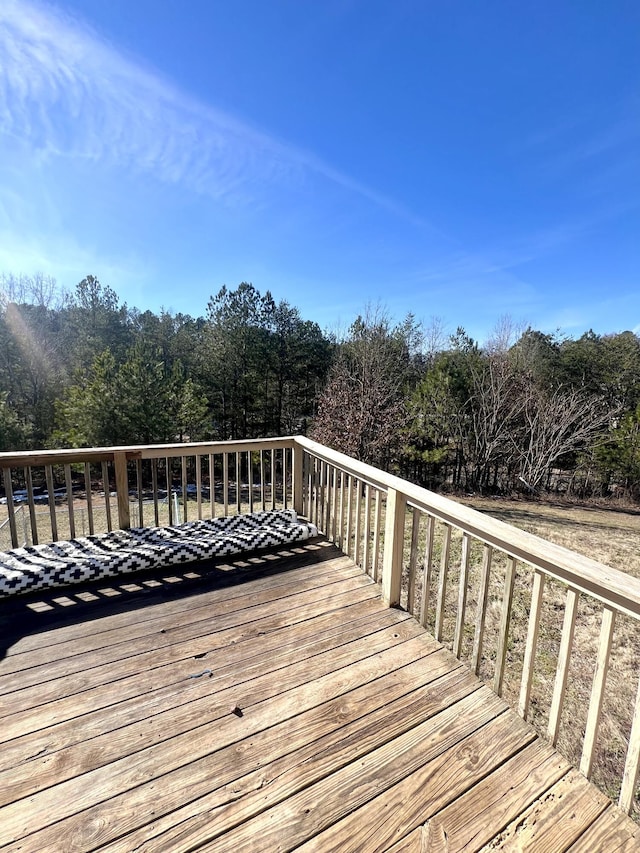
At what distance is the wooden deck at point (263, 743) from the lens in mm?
1121

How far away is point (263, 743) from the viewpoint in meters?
1.40

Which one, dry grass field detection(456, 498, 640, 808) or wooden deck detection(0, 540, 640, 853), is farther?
dry grass field detection(456, 498, 640, 808)

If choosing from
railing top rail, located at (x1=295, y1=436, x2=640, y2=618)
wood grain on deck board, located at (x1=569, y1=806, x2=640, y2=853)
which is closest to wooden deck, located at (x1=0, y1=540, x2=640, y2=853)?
wood grain on deck board, located at (x1=569, y1=806, x2=640, y2=853)

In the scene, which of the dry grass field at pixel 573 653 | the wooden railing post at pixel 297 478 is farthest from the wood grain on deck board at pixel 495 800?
the wooden railing post at pixel 297 478

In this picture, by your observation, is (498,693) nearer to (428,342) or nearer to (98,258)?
(428,342)

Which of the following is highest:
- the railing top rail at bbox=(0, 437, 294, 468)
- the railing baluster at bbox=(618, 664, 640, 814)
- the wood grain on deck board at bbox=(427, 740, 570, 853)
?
the railing top rail at bbox=(0, 437, 294, 468)

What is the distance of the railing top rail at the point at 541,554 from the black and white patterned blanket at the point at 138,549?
127 cm

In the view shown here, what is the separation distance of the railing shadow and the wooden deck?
2 cm

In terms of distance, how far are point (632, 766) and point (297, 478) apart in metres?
2.83

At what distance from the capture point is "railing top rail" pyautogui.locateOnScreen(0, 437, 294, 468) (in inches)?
106

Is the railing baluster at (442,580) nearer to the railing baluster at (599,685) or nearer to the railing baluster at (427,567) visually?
the railing baluster at (427,567)

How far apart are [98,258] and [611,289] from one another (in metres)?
21.8

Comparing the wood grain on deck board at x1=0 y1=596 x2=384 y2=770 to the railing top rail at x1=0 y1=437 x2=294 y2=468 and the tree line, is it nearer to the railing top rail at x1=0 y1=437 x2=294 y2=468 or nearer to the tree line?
the railing top rail at x1=0 y1=437 x2=294 y2=468

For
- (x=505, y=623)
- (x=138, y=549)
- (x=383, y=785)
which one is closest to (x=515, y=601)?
(x=505, y=623)
